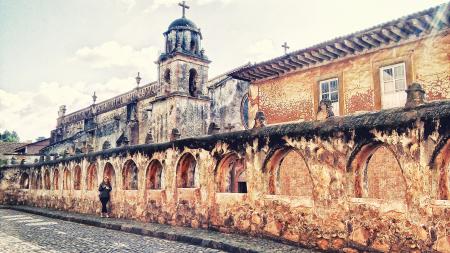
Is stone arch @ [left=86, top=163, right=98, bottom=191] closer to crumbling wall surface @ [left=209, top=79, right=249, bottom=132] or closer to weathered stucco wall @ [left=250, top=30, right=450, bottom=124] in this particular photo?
weathered stucco wall @ [left=250, top=30, right=450, bottom=124]

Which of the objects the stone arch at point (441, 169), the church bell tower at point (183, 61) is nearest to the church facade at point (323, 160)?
the stone arch at point (441, 169)

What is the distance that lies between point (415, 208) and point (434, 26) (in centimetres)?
645

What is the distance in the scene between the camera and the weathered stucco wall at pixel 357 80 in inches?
447

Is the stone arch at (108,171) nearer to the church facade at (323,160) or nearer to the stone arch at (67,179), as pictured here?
the church facade at (323,160)

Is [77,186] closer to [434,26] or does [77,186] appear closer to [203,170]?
[203,170]

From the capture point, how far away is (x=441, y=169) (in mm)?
7023

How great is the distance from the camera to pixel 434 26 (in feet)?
36.3

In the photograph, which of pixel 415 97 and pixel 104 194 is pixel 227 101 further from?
pixel 415 97

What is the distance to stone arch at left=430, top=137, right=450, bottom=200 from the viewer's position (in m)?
6.87

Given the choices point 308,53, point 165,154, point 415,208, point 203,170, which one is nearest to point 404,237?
point 415,208

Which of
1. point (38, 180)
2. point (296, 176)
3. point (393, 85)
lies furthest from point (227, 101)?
point (393, 85)

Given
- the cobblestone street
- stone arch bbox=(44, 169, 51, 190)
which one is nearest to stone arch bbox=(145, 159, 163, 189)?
the cobblestone street

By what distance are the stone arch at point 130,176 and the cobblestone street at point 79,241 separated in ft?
9.02

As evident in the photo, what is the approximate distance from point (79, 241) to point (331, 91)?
9600mm
